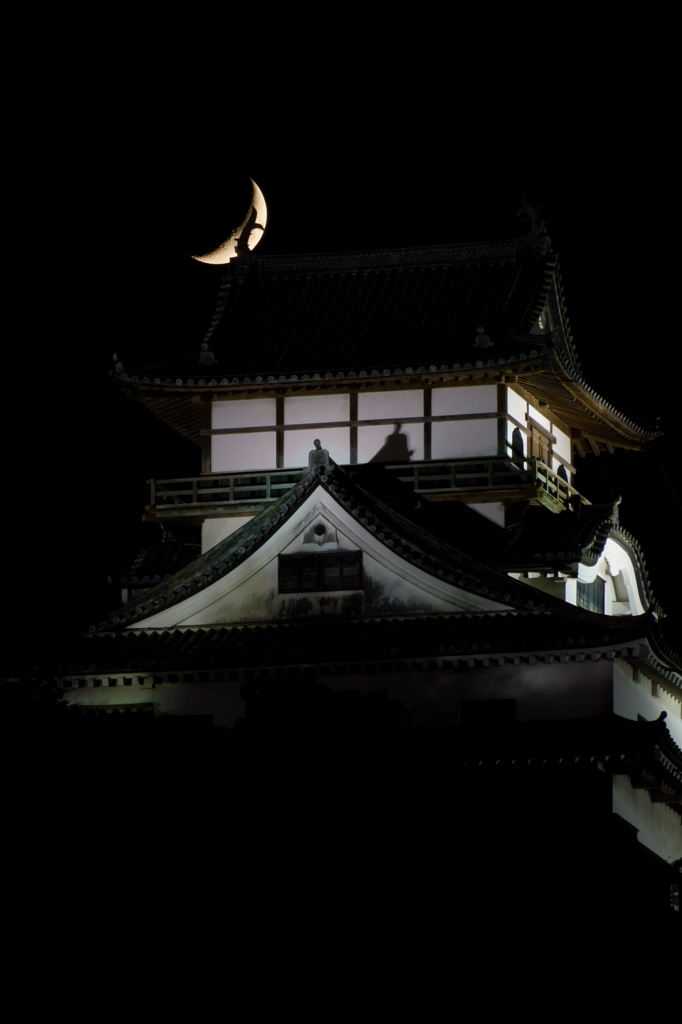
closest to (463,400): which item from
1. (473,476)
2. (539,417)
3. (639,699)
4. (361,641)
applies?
(473,476)

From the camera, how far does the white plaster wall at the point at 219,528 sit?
33875mm

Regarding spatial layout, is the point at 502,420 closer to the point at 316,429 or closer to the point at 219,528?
the point at 316,429

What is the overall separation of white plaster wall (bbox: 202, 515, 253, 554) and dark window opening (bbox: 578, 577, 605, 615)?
775 centimetres

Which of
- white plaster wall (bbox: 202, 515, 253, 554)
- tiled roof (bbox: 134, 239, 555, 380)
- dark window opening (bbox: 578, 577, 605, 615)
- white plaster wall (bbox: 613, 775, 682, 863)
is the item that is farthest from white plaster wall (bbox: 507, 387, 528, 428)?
white plaster wall (bbox: 613, 775, 682, 863)

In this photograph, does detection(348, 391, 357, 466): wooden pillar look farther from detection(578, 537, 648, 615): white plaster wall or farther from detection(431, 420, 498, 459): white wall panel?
detection(578, 537, 648, 615): white plaster wall

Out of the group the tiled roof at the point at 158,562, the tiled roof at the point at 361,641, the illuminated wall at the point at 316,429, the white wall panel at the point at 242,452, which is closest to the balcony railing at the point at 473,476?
the illuminated wall at the point at 316,429

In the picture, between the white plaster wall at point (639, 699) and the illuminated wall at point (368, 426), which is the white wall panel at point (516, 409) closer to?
the illuminated wall at point (368, 426)

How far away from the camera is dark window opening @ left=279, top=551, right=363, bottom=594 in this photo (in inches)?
1163

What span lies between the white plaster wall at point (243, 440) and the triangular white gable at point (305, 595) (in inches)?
172

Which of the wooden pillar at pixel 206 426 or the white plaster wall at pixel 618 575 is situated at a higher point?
the wooden pillar at pixel 206 426

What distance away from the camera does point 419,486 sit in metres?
32.5

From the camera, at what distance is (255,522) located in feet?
105

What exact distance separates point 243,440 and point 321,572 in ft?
19.3

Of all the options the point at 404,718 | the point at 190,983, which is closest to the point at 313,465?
the point at 404,718
